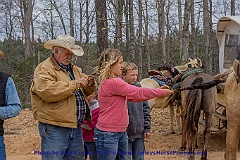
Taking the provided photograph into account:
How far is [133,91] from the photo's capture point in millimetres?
3471

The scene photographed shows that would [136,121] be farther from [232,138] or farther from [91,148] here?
[232,138]

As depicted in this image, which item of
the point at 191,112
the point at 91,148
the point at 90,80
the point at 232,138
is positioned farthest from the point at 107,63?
the point at 191,112

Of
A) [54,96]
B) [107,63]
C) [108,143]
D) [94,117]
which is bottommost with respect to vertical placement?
[108,143]

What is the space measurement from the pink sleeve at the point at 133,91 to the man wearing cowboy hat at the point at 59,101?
23 cm

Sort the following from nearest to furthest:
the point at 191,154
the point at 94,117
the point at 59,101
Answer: the point at 59,101 → the point at 94,117 → the point at 191,154

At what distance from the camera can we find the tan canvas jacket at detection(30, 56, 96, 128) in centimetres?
319

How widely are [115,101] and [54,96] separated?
69 cm

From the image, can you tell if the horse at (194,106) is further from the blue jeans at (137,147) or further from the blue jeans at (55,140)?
the blue jeans at (55,140)

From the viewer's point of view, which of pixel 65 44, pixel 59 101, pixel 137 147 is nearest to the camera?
pixel 59 101

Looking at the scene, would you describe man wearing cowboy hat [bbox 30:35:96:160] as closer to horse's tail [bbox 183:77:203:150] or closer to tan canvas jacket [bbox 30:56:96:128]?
tan canvas jacket [bbox 30:56:96:128]

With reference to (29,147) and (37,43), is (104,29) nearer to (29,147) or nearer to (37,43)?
(29,147)

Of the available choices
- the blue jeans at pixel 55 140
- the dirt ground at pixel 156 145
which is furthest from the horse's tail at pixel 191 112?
the blue jeans at pixel 55 140

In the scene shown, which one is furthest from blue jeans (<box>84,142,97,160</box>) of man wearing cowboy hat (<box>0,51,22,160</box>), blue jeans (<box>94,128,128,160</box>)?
man wearing cowboy hat (<box>0,51,22,160</box>)

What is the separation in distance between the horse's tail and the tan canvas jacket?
3.45 m
